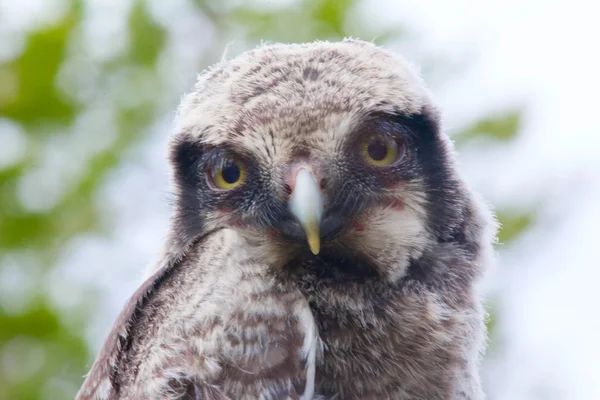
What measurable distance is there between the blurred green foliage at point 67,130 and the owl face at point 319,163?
376 cm

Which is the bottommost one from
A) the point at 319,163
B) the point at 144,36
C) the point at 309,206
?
the point at 309,206

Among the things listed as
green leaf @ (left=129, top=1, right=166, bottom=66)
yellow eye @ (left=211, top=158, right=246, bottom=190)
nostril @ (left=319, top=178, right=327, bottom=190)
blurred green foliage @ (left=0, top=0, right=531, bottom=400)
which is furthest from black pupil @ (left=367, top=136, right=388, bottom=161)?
green leaf @ (left=129, top=1, right=166, bottom=66)

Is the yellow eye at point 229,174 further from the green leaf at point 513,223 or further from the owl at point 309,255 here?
the green leaf at point 513,223

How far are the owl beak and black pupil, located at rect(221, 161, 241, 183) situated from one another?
0.26 meters

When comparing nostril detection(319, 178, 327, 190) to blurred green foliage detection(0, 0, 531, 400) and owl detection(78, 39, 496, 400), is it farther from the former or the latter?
blurred green foliage detection(0, 0, 531, 400)

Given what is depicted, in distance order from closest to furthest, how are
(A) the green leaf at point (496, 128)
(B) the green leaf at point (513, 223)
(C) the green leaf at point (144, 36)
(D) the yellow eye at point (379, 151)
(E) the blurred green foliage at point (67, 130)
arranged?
1. (D) the yellow eye at point (379, 151)
2. (E) the blurred green foliage at point (67, 130)
3. (B) the green leaf at point (513, 223)
4. (A) the green leaf at point (496, 128)
5. (C) the green leaf at point (144, 36)

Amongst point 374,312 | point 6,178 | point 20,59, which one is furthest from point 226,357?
point 20,59

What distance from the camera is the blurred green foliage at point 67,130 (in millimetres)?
5754

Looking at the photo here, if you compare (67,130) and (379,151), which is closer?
(379,151)

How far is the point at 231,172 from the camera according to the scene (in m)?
2.22

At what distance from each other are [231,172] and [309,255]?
354mm

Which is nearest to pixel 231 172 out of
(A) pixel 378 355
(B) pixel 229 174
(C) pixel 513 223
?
(B) pixel 229 174

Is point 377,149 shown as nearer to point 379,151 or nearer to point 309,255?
point 379,151

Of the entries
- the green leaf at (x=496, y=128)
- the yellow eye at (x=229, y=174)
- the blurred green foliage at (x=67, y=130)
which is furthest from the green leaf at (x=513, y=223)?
the yellow eye at (x=229, y=174)
